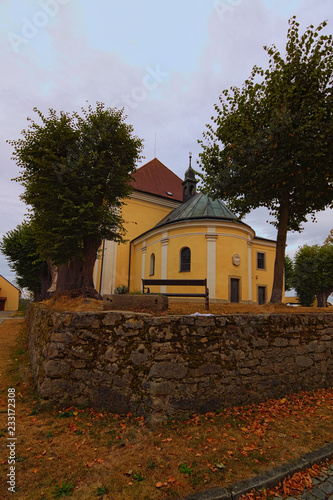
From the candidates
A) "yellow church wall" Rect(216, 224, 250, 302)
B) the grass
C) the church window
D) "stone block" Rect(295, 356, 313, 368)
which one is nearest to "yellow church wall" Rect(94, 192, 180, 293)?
"yellow church wall" Rect(216, 224, 250, 302)

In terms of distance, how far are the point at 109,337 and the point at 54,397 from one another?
4.95 ft

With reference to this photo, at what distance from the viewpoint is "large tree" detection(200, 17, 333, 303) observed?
820 centimetres

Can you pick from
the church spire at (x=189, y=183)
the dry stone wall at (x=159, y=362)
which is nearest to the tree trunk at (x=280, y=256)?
the dry stone wall at (x=159, y=362)

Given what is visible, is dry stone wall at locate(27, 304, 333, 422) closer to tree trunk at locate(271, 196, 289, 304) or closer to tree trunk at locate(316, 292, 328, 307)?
tree trunk at locate(271, 196, 289, 304)

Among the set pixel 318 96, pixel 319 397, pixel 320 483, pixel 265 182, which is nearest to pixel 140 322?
pixel 320 483

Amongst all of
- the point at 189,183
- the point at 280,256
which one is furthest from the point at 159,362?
the point at 189,183

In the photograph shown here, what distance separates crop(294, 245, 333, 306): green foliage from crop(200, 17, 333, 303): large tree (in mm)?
20404

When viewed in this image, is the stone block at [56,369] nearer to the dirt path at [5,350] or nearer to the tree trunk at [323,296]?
the dirt path at [5,350]

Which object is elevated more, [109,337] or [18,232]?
[18,232]

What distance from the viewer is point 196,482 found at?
3041mm

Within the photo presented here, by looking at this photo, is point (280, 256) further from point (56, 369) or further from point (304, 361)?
point (56, 369)

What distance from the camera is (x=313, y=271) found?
28.8 meters

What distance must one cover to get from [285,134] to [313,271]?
24.7 metres

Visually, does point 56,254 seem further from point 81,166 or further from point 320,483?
point 320,483
